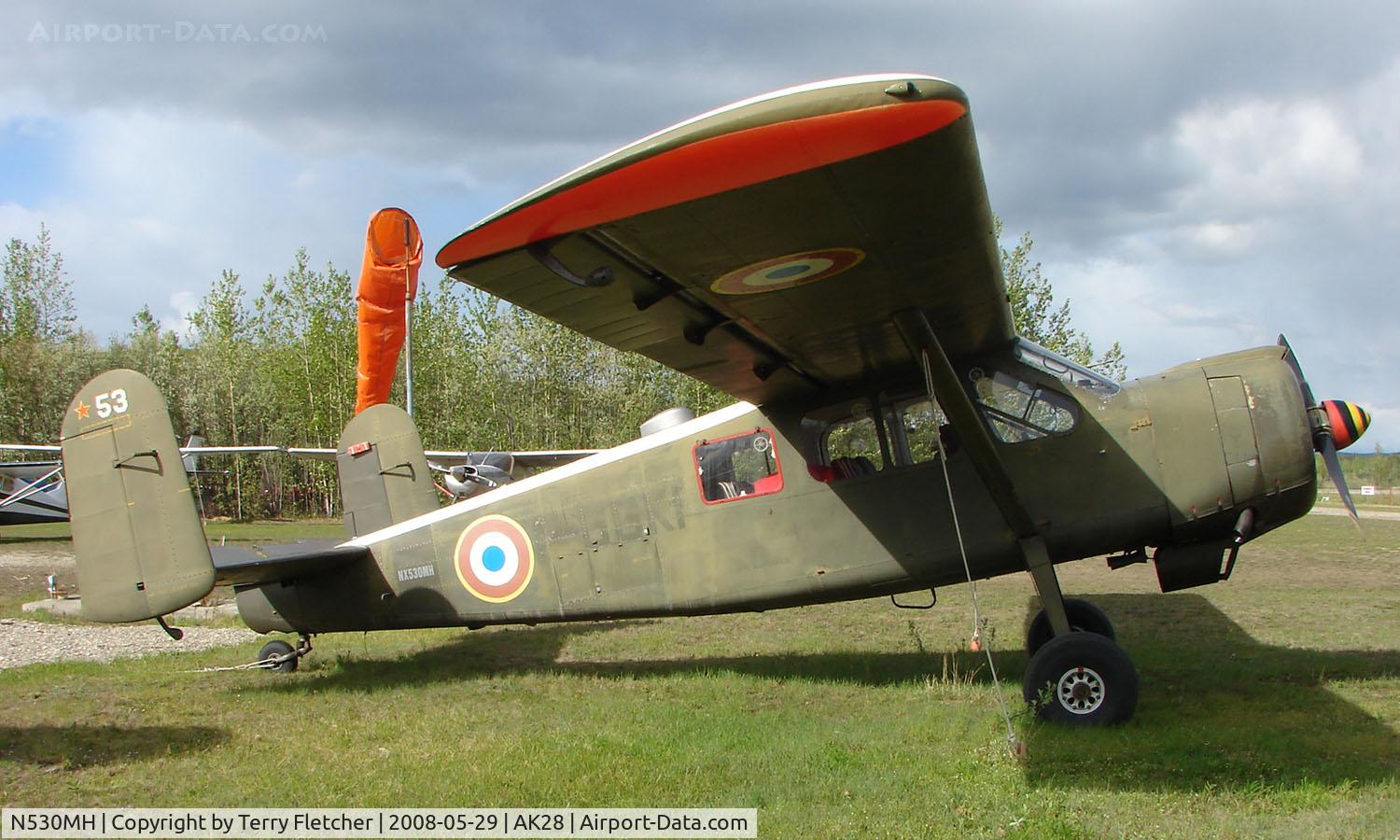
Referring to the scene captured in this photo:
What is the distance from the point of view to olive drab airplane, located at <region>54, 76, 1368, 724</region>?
383cm

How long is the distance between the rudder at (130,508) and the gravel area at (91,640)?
3.88 m

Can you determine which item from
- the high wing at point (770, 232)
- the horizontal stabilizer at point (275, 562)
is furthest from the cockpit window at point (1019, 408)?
the horizontal stabilizer at point (275, 562)

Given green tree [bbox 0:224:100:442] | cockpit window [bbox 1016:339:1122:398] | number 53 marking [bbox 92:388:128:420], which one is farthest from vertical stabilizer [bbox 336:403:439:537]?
green tree [bbox 0:224:100:442]

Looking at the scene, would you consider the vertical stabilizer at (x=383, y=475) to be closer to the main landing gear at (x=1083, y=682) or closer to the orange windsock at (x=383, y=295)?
the orange windsock at (x=383, y=295)

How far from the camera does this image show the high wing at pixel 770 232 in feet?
11.5

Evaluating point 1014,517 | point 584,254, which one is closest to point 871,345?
point 1014,517

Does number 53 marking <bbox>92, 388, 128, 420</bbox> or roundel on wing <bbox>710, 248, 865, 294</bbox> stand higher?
number 53 marking <bbox>92, 388, 128, 420</bbox>

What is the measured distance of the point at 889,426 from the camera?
7.34m

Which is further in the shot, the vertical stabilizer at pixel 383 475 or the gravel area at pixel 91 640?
the gravel area at pixel 91 640

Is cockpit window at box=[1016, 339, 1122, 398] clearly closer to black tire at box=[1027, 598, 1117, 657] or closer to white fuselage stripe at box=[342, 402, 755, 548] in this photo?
black tire at box=[1027, 598, 1117, 657]

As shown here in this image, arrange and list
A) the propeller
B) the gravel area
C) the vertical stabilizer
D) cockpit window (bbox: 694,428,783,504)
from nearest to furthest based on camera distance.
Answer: the propeller → cockpit window (bbox: 694,428,783,504) → the vertical stabilizer → the gravel area

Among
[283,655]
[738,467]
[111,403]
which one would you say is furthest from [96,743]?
[738,467]

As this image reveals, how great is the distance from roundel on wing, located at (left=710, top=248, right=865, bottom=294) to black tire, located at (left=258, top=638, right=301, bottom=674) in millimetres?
6391

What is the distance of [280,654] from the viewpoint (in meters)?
8.96
